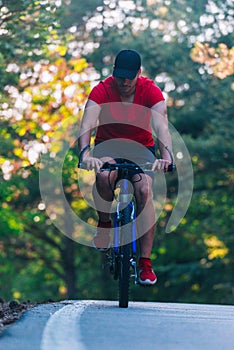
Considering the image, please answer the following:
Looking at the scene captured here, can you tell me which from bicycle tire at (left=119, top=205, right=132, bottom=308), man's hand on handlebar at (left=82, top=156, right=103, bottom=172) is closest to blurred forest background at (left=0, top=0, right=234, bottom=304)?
bicycle tire at (left=119, top=205, right=132, bottom=308)

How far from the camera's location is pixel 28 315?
8422 millimetres

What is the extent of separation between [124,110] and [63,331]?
286 cm

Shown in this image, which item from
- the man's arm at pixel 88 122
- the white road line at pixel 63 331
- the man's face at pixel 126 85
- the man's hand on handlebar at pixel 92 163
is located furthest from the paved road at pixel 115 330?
the man's face at pixel 126 85

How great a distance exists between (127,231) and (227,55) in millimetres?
17105

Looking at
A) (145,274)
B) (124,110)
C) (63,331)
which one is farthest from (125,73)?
(63,331)

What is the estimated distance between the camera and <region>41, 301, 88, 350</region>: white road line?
6469 mm

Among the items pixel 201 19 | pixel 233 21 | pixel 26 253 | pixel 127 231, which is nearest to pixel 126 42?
pixel 201 19

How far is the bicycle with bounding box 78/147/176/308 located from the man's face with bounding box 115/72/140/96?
584mm

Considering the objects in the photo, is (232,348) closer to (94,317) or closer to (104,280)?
(94,317)

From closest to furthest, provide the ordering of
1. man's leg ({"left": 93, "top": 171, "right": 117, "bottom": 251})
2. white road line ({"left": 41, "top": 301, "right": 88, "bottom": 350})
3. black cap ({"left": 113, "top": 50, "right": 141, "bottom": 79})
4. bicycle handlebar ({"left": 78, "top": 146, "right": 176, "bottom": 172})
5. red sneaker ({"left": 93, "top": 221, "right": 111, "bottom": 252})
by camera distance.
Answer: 1. white road line ({"left": 41, "top": 301, "right": 88, "bottom": 350})
2. bicycle handlebar ({"left": 78, "top": 146, "right": 176, "bottom": 172})
3. black cap ({"left": 113, "top": 50, "right": 141, "bottom": 79})
4. man's leg ({"left": 93, "top": 171, "right": 117, "bottom": 251})
5. red sneaker ({"left": 93, "top": 221, "right": 111, "bottom": 252})

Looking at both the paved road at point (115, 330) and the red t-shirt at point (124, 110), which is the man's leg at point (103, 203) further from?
the paved road at point (115, 330)

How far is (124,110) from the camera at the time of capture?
952cm

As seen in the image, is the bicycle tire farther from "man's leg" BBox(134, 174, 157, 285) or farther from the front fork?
"man's leg" BBox(134, 174, 157, 285)

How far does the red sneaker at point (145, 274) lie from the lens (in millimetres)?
9445
